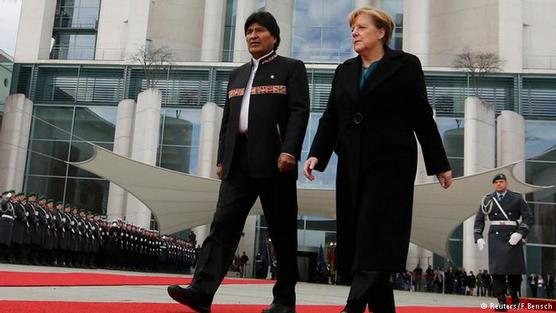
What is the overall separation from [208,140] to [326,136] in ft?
78.1

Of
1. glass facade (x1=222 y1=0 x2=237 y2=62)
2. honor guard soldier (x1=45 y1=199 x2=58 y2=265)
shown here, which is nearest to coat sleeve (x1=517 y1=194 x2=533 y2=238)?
honor guard soldier (x1=45 y1=199 x2=58 y2=265)

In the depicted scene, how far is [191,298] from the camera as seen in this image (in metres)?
3.27

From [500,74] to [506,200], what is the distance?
2185 centimetres

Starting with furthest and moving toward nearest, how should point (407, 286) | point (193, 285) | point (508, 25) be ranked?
point (508, 25) → point (407, 286) → point (193, 285)

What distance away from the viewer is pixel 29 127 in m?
28.2

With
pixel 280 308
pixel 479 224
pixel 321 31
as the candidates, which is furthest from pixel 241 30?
pixel 280 308

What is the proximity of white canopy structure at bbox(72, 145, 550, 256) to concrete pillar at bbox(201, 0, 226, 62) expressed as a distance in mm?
12270

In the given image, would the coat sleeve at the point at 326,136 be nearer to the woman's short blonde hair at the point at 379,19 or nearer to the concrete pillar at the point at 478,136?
the woman's short blonde hair at the point at 379,19

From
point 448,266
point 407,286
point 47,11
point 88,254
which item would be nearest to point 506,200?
point 88,254

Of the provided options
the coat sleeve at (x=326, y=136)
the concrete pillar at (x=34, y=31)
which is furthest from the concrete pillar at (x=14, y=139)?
the coat sleeve at (x=326, y=136)

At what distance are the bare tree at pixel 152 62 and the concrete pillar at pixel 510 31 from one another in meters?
15.1

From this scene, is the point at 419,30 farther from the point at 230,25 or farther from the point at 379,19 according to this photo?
the point at 379,19

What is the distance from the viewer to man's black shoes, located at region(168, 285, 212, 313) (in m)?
3.26

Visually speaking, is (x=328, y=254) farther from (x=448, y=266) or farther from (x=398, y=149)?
(x=398, y=149)
